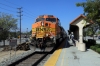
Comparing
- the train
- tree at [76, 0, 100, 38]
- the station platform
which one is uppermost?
tree at [76, 0, 100, 38]

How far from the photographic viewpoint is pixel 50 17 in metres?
24.4

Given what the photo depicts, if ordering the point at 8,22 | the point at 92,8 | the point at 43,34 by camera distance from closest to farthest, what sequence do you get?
the point at 92,8 < the point at 43,34 < the point at 8,22

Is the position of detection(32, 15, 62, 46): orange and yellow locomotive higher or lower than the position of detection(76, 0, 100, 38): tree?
lower

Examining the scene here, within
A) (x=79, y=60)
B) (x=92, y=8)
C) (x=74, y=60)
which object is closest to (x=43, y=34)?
(x=92, y=8)

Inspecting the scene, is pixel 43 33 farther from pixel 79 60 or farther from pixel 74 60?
pixel 79 60

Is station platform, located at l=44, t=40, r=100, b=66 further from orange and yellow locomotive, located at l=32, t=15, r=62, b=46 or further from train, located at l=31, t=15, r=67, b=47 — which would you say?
orange and yellow locomotive, located at l=32, t=15, r=62, b=46

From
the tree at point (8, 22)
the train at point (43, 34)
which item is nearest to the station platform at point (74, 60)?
the train at point (43, 34)

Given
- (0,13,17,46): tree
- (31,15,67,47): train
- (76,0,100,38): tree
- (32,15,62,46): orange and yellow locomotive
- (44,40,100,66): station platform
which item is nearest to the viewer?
(44,40,100,66): station platform

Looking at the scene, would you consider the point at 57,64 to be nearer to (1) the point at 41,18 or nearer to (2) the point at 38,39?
(2) the point at 38,39

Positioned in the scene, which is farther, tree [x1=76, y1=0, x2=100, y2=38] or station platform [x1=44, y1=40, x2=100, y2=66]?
tree [x1=76, y1=0, x2=100, y2=38]

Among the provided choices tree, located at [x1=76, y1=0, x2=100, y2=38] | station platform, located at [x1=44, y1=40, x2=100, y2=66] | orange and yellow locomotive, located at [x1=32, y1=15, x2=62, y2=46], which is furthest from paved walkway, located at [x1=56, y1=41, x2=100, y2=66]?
orange and yellow locomotive, located at [x1=32, y1=15, x2=62, y2=46]

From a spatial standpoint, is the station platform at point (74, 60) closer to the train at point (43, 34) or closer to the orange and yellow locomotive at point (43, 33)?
the train at point (43, 34)

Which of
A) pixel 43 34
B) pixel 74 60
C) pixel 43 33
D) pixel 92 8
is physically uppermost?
pixel 92 8

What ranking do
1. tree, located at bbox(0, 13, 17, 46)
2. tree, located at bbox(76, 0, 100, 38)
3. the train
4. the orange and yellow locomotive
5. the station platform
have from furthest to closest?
tree, located at bbox(0, 13, 17, 46) < the orange and yellow locomotive < the train < tree, located at bbox(76, 0, 100, 38) < the station platform
